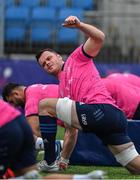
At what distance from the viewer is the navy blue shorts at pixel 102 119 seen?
20.1 ft

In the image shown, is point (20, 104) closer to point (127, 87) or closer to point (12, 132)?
point (127, 87)

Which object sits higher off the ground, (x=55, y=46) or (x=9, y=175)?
(x=9, y=175)

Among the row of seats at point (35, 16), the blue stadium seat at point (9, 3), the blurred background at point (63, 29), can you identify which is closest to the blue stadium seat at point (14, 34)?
the blurred background at point (63, 29)

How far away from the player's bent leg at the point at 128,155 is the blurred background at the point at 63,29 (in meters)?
10.3

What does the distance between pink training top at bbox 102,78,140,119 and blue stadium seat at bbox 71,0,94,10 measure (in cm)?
1023

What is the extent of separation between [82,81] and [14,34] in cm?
1139

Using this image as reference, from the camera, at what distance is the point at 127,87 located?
812 cm

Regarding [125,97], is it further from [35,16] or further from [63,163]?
[35,16]

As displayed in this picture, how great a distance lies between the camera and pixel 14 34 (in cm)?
1742

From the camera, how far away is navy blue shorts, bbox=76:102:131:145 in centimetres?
612

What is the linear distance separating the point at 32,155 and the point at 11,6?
43.7ft

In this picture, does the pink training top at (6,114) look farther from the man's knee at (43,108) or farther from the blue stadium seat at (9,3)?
the blue stadium seat at (9,3)

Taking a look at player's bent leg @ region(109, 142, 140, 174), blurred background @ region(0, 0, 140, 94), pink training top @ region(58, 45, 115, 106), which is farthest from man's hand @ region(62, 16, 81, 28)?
blurred background @ region(0, 0, 140, 94)

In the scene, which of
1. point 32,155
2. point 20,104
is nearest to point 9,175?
point 32,155
